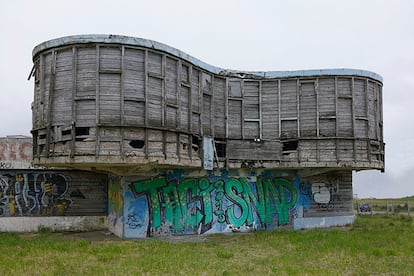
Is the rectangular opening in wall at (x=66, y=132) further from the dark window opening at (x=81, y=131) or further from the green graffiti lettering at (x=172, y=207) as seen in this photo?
the green graffiti lettering at (x=172, y=207)

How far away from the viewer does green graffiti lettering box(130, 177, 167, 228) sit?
1844 cm

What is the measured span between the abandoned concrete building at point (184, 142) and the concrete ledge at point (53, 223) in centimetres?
12

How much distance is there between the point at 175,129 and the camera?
55.5 feet

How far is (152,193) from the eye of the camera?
18.8m

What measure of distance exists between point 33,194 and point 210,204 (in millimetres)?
9069

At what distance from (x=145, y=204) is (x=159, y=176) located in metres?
1.43

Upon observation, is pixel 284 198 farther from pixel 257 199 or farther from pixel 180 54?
pixel 180 54

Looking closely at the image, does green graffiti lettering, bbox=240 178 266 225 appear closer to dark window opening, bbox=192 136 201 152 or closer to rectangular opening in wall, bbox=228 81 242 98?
dark window opening, bbox=192 136 201 152

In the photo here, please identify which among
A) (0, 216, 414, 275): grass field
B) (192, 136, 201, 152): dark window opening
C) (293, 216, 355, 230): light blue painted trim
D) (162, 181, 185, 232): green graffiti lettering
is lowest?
(0, 216, 414, 275): grass field

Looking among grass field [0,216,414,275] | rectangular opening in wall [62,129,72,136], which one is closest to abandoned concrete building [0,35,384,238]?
rectangular opening in wall [62,129,72,136]

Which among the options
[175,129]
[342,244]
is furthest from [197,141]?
[342,244]

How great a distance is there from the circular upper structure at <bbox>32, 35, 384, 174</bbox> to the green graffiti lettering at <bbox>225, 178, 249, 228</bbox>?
4.44 ft

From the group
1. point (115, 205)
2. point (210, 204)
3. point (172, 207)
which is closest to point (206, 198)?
point (210, 204)

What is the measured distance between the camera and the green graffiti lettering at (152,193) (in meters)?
18.4
